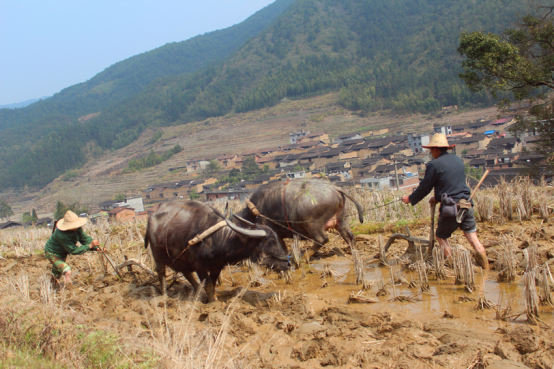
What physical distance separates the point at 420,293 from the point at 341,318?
113cm

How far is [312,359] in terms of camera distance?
3594 mm

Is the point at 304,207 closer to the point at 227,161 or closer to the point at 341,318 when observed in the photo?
the point at 341,318

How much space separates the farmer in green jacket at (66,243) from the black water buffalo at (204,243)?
1260 mm

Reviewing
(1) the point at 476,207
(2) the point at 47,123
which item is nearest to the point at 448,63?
(1) the point at 476,207

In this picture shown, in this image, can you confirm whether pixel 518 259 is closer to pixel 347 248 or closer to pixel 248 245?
pixel 347 248

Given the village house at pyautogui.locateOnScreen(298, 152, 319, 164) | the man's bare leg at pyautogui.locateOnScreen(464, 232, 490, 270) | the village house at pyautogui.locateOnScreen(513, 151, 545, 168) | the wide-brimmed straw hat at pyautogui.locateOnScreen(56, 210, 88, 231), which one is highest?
the wide-brimmed straw hat at pyautogui.locateOnScreen(56, 210, 88, 231)

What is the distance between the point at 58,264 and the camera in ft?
20.9

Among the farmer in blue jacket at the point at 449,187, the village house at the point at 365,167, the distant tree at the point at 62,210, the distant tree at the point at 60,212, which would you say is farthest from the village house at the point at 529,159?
the distant tree at the point at 60,212

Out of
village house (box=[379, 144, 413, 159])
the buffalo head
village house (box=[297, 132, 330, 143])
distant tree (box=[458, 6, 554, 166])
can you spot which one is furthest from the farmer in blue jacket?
village house (box=[297, 132, 330, 143])

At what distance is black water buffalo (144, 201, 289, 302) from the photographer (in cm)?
521

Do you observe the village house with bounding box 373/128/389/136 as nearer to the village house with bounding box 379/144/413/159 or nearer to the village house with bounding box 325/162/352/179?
the village house with bounding box 379/144/413/159

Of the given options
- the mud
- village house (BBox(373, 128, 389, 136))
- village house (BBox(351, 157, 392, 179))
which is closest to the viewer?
the mud

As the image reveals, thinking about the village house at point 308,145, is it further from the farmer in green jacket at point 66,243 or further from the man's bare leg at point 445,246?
the man's bare leg at point 445,246

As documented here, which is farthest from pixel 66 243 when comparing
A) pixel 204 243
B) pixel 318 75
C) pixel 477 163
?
pixel 318 75
